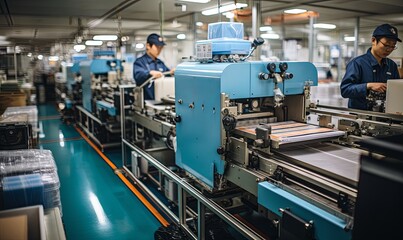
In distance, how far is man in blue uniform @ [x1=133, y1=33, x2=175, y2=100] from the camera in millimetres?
5195

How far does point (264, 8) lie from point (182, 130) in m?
5.46

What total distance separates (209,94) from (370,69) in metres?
1.85

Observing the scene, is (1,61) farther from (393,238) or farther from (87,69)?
(393,238)

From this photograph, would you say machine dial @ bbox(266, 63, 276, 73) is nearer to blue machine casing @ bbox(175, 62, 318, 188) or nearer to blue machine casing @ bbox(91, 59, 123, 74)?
blue machine casing @ bbox(175, 62, 318, 188)

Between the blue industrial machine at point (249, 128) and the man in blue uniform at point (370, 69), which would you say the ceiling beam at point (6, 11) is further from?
the man in blue uniform at point (370, 69)

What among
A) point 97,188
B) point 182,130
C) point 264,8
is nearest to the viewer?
point 182,130

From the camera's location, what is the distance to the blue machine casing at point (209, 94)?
8.25ft

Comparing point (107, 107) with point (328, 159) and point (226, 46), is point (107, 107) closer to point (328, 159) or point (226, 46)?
point (226, 46)

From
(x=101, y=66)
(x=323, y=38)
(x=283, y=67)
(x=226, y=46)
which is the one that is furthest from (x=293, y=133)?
(x=323, y=38)

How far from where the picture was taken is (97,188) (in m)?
4.78

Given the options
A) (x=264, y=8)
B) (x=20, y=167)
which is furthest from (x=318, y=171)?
(x=264, y=8)

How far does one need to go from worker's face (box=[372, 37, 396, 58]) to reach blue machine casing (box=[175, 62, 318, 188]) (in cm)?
97

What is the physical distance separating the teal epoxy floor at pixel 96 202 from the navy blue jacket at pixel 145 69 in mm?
1398

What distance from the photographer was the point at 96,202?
430 cm
